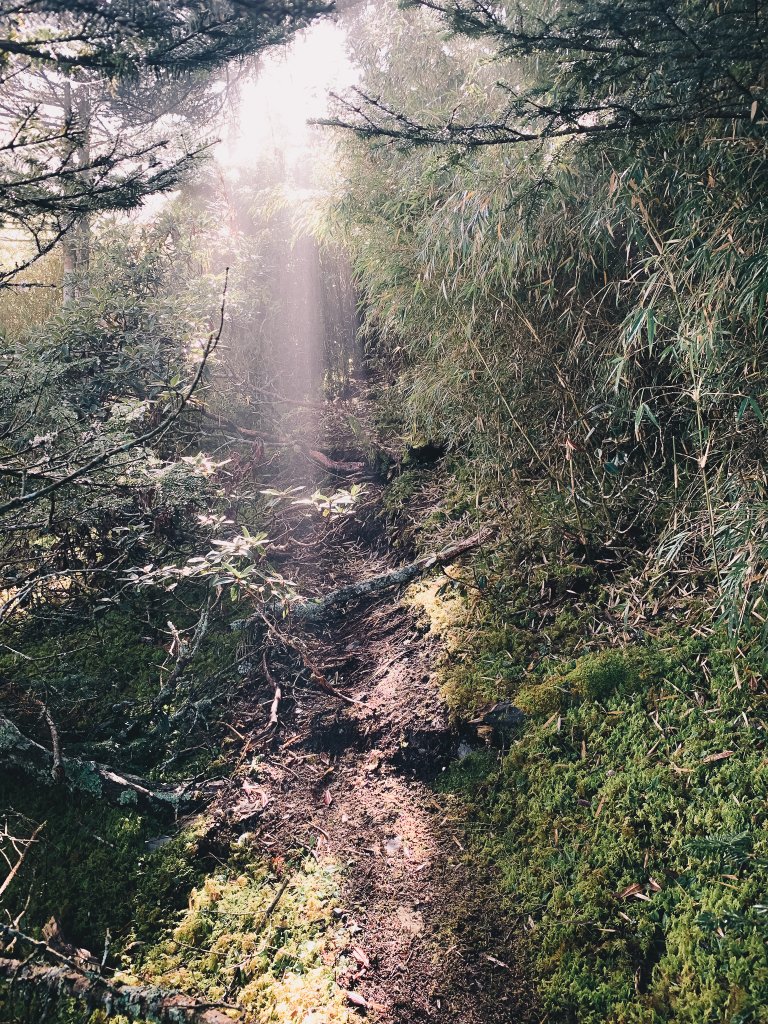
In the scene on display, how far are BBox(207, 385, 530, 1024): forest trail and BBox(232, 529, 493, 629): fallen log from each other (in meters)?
0.08

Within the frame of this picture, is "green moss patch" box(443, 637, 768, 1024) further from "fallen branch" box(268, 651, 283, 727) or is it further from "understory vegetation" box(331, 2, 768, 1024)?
"fallen branch" box(268, 651, 283, 727)

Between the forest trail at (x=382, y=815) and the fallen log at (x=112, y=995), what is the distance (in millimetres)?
350

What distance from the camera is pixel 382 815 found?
1906 millimetres

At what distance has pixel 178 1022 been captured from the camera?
1.29 metres

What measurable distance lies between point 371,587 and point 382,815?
127cm

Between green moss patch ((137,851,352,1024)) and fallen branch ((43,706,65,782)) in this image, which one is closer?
green moss patch ((137,851,352,1024))

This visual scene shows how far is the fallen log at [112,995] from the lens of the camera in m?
1.31

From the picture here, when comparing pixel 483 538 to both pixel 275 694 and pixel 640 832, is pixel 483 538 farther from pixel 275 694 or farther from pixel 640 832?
pixel 640 832

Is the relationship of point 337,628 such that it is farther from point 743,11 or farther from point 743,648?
point 743,11

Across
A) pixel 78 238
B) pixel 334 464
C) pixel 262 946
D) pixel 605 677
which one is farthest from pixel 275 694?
pixel 78 238

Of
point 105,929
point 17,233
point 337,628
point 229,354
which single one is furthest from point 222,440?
point 17,233

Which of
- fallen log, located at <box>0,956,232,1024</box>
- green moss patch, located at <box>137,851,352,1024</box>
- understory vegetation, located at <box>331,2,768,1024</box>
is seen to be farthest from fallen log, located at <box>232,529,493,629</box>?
fallen log, located at <box>0,956,232,1024</box>

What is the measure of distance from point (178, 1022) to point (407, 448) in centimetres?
323

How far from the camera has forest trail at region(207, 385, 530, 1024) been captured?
1411mm
